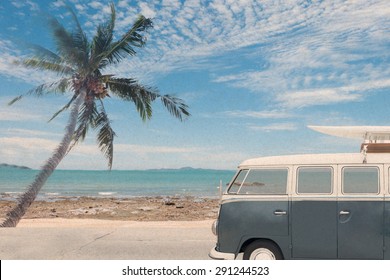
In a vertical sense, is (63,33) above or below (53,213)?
above

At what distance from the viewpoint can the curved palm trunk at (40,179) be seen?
18812 millimetres

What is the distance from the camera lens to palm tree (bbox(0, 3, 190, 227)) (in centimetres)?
2080

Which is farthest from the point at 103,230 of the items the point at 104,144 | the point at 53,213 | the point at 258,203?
the point at 53,213

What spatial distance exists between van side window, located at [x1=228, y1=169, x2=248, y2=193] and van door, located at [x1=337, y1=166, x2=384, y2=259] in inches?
58.6

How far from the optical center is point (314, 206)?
25.5 ft

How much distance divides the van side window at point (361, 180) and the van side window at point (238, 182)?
152cm

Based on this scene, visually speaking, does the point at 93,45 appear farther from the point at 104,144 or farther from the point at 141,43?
the point at 104,144

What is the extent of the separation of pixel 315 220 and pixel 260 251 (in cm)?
96

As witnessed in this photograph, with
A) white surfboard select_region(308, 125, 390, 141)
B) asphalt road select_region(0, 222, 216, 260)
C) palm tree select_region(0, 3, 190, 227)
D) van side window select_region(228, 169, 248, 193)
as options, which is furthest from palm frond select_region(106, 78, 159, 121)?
white surfboard select_region(308, 125, 390, 141)

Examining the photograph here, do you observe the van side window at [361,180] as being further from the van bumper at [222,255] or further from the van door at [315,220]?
the van bumper at [222,255]

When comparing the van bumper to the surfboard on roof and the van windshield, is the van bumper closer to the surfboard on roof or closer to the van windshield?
the van windshield

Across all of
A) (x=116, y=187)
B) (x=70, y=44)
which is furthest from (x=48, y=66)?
(x=116, y=187)

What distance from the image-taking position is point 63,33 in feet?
69.1

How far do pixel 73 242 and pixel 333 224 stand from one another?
22.7 feet
